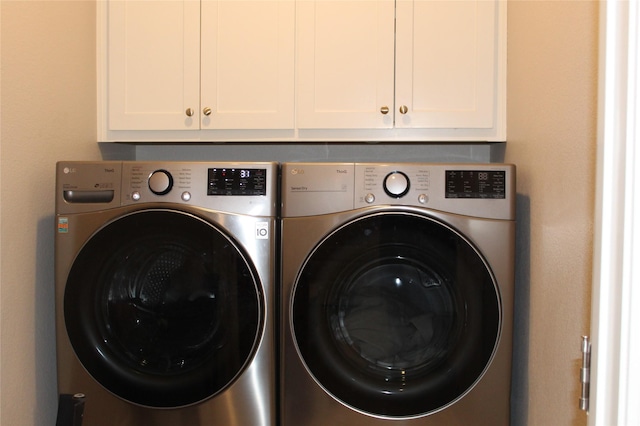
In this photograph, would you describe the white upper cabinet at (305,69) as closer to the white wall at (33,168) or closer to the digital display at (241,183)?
the white wall at (33,168)

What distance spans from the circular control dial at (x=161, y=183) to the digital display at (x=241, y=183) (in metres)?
0.10

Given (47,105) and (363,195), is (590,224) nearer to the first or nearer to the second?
(363,195)

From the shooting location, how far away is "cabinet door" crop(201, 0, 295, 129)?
1759mm

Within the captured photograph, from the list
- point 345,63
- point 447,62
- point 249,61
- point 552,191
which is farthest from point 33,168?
point 552,191

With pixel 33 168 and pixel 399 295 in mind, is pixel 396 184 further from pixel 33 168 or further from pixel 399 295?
pixel 33 168

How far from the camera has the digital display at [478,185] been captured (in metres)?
1.43

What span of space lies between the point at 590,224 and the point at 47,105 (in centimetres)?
139

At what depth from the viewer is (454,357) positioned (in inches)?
55.8

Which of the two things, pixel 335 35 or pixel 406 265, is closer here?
pixel 406 265

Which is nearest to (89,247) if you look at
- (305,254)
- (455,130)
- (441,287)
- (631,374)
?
(305,254)

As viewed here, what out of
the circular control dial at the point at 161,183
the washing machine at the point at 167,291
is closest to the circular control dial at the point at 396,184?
the washing machine at the point at 167,291

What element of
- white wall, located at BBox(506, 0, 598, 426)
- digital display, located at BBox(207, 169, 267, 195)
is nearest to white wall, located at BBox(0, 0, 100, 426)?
digital display, located at BBox(207, 169, 267, 195)

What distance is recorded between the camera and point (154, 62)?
1.78m

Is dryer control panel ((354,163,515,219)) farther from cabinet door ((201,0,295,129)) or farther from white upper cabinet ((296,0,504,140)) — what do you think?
cabinet door ((201,0,295,129))
